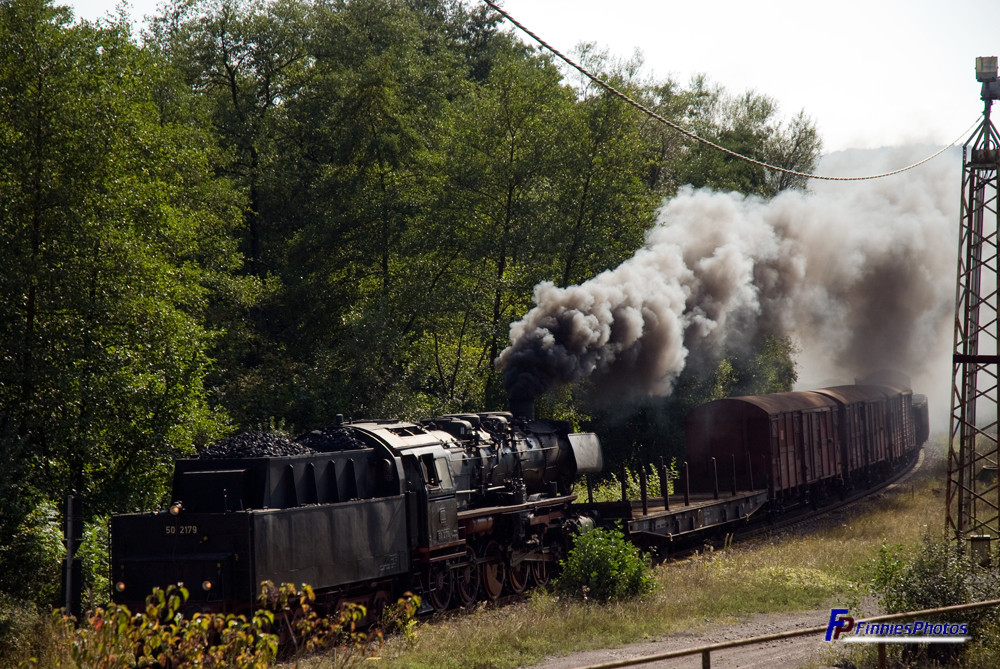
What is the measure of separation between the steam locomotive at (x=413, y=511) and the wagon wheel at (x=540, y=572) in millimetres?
33

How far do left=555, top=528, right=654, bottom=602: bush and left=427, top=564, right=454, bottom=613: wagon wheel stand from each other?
6.97ft

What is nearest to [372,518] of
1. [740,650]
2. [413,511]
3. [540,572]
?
Result: [413,511]

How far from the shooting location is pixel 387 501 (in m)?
14.1

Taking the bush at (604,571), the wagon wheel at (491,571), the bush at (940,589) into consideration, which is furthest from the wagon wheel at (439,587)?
the bush at (940,589)

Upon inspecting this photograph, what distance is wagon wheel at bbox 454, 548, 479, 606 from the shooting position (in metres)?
16.1

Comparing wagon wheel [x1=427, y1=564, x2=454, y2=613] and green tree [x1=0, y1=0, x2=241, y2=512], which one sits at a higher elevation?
green tree [x1=0, y1=0, x2=241, y2=512]

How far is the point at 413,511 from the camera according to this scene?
1462 centimetres

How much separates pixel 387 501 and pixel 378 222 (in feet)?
66.5

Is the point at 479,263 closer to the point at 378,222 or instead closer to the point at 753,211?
the point at 378,222

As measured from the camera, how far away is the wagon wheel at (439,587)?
15.3 meters


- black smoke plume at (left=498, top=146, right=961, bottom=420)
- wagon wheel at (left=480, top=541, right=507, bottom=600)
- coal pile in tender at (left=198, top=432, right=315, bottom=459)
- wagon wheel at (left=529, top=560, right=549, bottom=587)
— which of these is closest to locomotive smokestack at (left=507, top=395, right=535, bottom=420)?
black smoke plume at (left=498, top=146, right=961, bottom=420)

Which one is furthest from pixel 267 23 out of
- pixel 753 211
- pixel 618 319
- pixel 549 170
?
pixel 618 319

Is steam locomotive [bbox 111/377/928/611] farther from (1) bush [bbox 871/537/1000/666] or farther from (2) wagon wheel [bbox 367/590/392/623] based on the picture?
(1) bush [bbox 871/537/1000/666]

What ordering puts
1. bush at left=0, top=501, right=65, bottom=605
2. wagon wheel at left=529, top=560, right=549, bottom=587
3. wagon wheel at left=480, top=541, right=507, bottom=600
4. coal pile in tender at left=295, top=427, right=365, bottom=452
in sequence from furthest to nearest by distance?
wagon wheel at left=529, top=560, right=549, bottom=587 < wagon wheel at left=480, top=541, right=507, bottom=600 < bush at left=0, top=501, right=65, bottom=605 < coal pile in tender at left=295, top=427, right=365, bottom=452
